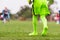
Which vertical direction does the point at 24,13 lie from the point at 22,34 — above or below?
below

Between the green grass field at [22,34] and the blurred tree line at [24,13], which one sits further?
the blurred tree line at [24,13]

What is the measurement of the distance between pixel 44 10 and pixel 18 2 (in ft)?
92.4

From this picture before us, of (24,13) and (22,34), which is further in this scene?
(24,13)

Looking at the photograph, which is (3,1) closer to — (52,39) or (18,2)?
(18,2)

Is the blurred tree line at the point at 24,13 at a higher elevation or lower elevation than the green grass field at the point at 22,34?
lower

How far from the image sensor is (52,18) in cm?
3334

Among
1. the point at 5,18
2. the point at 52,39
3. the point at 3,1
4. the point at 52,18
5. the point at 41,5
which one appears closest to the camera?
the point at 52,39

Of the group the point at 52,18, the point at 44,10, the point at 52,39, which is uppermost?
the point at 44,10

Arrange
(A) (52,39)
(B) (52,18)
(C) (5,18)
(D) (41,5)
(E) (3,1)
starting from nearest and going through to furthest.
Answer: (A) (52,39) → (D) (41,5) → (C) (5,18) → (B) (52,18) → (E) (3,1)

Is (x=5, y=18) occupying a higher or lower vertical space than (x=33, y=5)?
lower

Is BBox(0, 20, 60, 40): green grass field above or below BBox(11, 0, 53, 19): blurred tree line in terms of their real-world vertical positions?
above

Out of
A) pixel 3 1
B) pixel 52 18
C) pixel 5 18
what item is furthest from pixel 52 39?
pixel 3 1

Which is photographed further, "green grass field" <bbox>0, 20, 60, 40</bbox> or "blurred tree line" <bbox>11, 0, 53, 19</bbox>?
"blurred tree line" <bbox>11, 0, 53, 19</bbox>

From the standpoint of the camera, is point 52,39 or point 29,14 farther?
point 29,14
